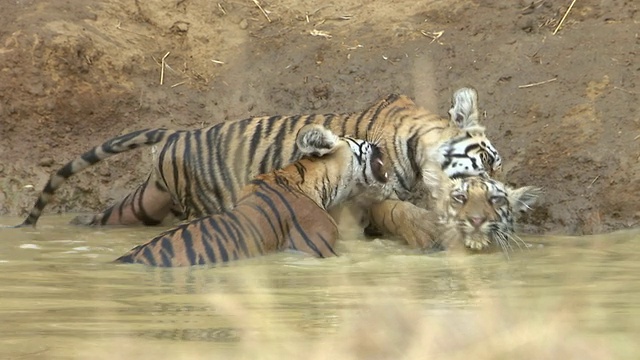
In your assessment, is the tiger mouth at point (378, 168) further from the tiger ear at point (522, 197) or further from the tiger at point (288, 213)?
the tiger ear at point (522, 197)

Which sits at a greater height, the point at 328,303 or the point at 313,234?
the point at 313,234

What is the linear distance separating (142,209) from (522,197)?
7.87ft

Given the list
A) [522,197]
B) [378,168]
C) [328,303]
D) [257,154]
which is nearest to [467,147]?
[378,168]

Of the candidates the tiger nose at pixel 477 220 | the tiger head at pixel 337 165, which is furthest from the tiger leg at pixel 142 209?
the tiger nose at pixel 477 220

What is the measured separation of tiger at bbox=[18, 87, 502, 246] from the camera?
6441 millimetres

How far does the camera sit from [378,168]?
6.32 metres

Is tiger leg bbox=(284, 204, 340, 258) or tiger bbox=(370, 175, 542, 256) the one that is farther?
tiger bbox=(370, 175, 542, 256)

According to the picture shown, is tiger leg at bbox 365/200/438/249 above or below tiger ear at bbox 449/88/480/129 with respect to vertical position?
below

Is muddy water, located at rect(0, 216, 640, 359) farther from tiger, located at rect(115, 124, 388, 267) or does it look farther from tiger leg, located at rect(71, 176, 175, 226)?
tiger leg, located at rect(71, 176, 175, 226)

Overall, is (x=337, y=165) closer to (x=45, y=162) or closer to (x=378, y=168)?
(x=378, y=168)

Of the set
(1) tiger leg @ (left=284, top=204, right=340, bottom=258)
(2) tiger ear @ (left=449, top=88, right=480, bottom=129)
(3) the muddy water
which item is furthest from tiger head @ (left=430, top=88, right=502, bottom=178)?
(1) tiger leg @ (left=284, top=204, right=340, bottom=258)

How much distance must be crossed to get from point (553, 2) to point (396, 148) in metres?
2.08

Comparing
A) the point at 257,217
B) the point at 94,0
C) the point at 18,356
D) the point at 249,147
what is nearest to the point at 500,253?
the point at 257,217

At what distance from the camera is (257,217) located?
18.3 feet
